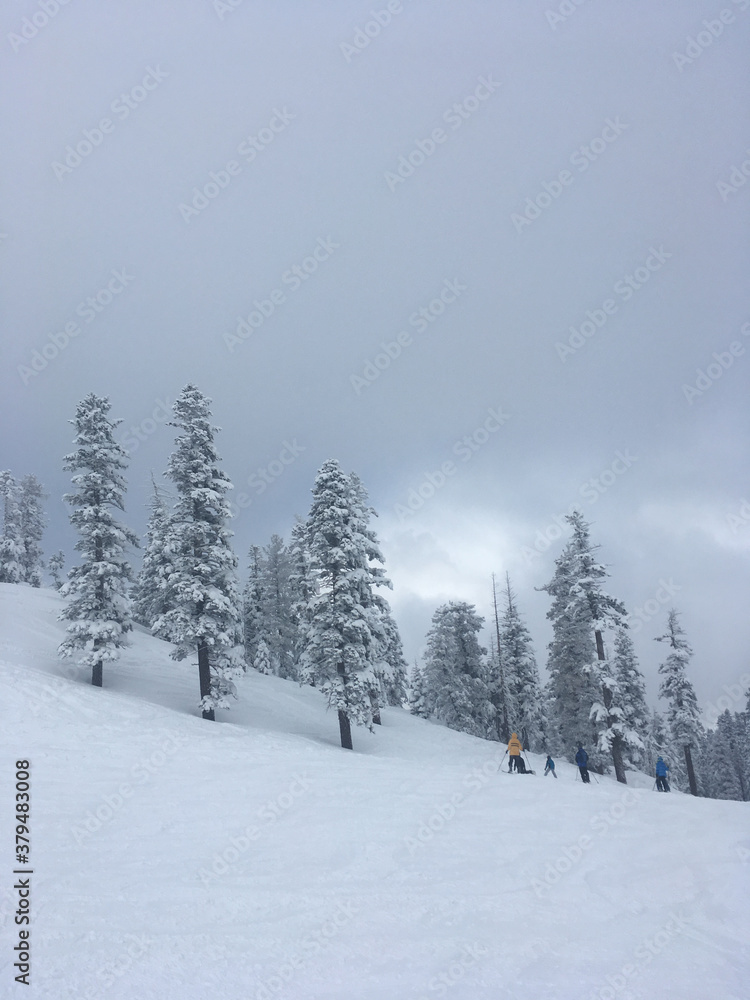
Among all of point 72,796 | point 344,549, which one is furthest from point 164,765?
point 344,549

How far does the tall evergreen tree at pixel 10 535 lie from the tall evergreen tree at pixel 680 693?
61535 millimetres

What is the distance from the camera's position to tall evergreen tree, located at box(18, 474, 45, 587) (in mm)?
63344

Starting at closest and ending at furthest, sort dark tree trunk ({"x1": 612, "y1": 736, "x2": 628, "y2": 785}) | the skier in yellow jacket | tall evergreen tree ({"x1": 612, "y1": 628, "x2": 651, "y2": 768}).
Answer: the skier in yellow jacket → dark tree trunk ({"x1": 612, "y1": 736, "x2": 628, "y2": 785}) → tall evergreen tree ({"x1": 612, "y1": 628, "x2": 651, "y2": 768})

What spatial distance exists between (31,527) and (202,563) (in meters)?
48.2

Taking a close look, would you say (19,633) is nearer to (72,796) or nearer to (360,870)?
(72,796)

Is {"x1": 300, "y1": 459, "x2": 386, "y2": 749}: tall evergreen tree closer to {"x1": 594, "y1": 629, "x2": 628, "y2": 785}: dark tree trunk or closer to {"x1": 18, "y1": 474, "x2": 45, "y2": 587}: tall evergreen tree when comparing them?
{"x1": 594, "y1": 629, "x2": 628, "y2": 785}: dark tree trunk

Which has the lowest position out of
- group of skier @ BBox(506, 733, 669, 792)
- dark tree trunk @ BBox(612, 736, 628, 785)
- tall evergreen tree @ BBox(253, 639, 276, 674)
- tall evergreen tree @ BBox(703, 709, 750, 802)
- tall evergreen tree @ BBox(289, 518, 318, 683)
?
tall evergreen tree @ BBox(703, 709, 750, 802)

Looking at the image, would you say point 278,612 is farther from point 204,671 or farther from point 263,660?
point 204,671

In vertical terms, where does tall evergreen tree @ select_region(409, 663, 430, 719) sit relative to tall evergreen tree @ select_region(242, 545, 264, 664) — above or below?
below

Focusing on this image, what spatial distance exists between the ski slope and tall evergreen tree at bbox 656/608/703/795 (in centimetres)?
3035

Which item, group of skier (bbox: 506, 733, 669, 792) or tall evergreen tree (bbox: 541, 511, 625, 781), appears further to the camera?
tall evergreen tree (bbox: 541, 511, 625, 781)

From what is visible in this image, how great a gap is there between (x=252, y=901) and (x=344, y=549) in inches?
835

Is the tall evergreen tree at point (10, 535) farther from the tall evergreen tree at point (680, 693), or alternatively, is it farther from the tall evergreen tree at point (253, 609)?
the tall evergreen tree at point (680, 693)

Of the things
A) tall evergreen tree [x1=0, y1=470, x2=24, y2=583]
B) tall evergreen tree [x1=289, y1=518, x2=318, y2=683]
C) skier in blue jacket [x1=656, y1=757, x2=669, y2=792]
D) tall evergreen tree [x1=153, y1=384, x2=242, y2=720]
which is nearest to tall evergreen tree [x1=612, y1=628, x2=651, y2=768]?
skier in blue jacket [x1=656, y1=757, x2=669, y2=792]
